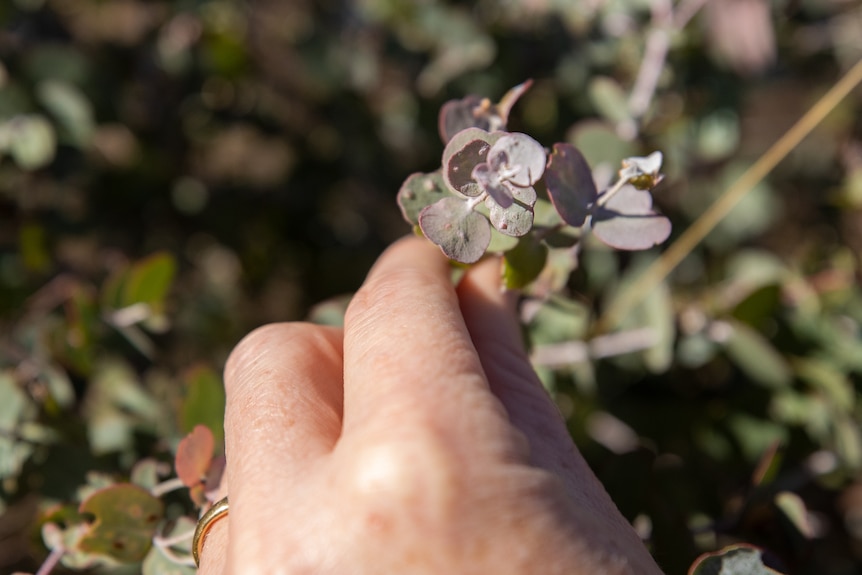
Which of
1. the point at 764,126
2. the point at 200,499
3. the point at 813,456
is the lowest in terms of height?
the point at 813,456

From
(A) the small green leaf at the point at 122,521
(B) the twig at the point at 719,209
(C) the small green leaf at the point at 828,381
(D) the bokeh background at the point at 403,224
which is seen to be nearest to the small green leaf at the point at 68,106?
(D) the bokeh background at the point at 403,224

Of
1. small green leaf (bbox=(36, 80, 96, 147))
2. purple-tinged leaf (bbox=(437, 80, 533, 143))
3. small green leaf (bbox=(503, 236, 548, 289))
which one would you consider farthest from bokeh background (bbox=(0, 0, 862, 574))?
small green leaf (bbox=(503, 236, 548, 289))

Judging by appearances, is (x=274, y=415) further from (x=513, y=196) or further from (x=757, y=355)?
(x=757, y=355)

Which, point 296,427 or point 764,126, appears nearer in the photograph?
point 296,427

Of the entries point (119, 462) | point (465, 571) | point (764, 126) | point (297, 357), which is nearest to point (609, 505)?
point (465, 571)

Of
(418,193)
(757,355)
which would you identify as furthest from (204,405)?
(757,355)

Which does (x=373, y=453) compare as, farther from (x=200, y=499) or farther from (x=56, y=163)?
(x=56, y=163)

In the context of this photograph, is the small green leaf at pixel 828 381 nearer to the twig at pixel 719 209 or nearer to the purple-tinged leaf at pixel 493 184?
the twig at pixel 719 209

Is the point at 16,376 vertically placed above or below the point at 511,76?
below
